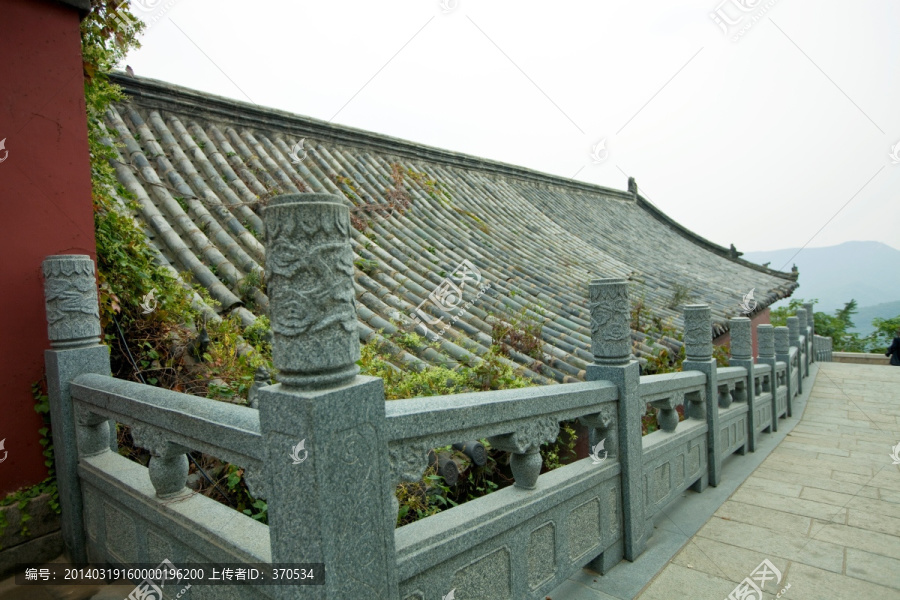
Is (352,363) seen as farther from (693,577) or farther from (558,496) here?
(693,577)

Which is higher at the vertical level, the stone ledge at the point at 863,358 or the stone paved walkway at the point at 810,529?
the stone paved walkway at the point at 810,529

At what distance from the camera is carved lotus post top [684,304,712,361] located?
13.8ft

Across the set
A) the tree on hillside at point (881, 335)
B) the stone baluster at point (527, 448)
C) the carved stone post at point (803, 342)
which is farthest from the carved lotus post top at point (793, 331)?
the tree on hillside at point (881, 335)

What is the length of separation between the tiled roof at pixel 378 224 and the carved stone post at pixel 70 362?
1079 mm

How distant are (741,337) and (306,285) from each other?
5428 mm

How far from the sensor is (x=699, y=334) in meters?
4.20

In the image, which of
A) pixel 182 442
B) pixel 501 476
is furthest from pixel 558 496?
pixel 182 442

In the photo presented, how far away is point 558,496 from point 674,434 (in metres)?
1.69

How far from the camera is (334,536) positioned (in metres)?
1.36

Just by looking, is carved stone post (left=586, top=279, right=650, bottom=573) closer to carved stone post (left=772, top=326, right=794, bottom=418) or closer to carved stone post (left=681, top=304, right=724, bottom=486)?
carved stone post (left=681, top=304, right=724, bottom=486)

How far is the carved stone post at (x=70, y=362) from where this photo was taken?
2.59m

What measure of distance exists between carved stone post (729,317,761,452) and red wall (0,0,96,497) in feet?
19.3

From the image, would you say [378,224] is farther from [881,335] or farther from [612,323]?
[881,335]

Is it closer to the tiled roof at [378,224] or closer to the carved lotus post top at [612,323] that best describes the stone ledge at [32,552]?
the tiled roof at [378,224]
